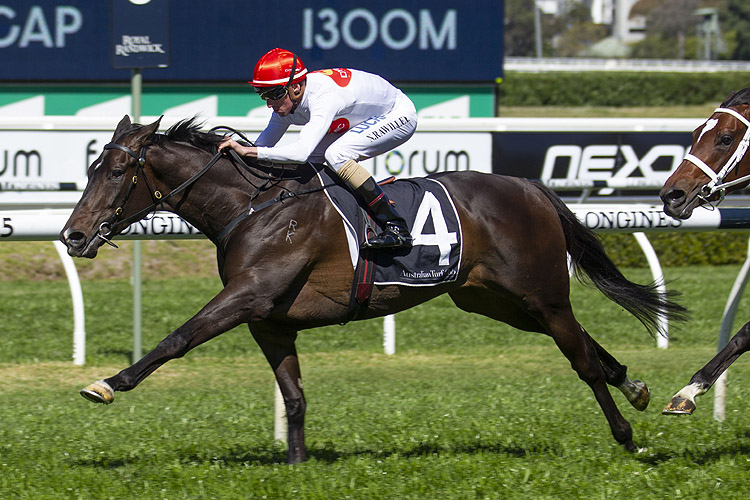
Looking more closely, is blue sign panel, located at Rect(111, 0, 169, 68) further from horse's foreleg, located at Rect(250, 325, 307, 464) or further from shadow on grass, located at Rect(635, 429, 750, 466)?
shadow on grass, located at Rect(635, 429, 750, 466)

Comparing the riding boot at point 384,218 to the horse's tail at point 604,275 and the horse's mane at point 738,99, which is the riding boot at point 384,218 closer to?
the horse's tail at point 604,275

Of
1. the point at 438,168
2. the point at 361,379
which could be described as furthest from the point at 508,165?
the point at 361,379

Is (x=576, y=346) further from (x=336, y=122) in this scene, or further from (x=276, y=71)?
(x=276, y=71)

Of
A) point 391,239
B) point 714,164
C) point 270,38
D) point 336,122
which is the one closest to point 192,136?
point 336,122

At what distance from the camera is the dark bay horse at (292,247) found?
14.3ft

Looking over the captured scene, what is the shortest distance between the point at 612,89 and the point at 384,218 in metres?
31.6

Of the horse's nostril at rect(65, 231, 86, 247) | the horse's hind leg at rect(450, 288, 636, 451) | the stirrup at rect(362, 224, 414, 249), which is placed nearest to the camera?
the horse's nostril at rect(65, 231, 86, 247)

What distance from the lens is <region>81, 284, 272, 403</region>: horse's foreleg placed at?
13.7ft

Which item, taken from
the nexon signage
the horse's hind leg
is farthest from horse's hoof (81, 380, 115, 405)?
the nexon signage

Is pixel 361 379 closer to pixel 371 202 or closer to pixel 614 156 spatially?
pixel 371 202

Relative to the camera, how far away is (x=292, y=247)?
4488 mm

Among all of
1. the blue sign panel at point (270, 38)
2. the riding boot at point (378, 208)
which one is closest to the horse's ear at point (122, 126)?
the riding boot at point (378, 208)

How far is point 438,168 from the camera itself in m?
10.5

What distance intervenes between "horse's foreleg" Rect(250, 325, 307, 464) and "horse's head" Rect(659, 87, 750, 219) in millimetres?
1810
